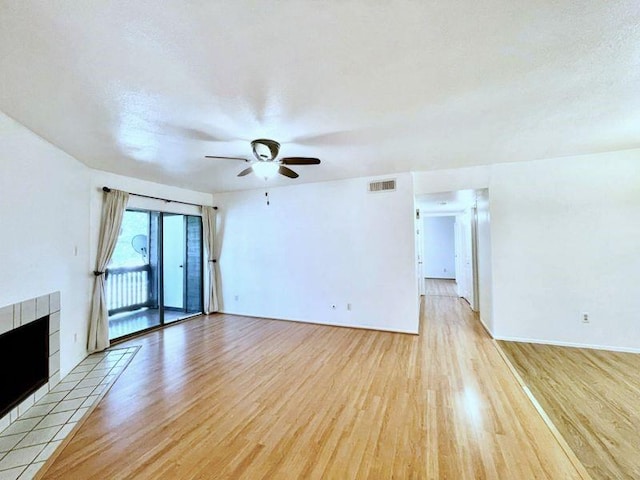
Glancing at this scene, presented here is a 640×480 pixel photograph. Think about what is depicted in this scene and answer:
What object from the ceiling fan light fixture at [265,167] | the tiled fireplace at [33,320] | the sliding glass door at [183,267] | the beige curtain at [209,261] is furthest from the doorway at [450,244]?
the tiled fireplace at [33,320]

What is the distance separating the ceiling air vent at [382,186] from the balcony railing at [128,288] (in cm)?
435

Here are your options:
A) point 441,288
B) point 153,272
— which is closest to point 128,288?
point 153,272

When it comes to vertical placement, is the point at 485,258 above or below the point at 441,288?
above

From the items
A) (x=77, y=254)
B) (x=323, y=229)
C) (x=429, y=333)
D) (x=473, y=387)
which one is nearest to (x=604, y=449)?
(x=473, y=387)

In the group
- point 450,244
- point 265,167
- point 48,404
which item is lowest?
point 48,404

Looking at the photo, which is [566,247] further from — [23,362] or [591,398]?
[23,362]

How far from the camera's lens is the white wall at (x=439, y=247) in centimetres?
1022

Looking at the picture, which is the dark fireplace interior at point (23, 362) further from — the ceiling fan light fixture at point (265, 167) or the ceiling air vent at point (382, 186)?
the ceiling air vent at point (382, 186)

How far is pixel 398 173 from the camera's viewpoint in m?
4.46

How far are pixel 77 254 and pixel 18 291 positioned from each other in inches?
45.3

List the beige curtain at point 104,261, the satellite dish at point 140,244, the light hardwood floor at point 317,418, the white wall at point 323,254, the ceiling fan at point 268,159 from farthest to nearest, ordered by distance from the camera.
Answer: the satellite dish at point 140,244 < the white wall at point 323,254 < the beige curtain at point 104,261 < the ceiling fan at point 268,159 < the light hardwood floor at point 317,418

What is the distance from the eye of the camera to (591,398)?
8.25 ft

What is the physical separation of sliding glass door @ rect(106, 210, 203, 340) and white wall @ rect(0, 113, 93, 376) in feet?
2.82

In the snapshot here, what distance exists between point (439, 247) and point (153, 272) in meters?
9.24
